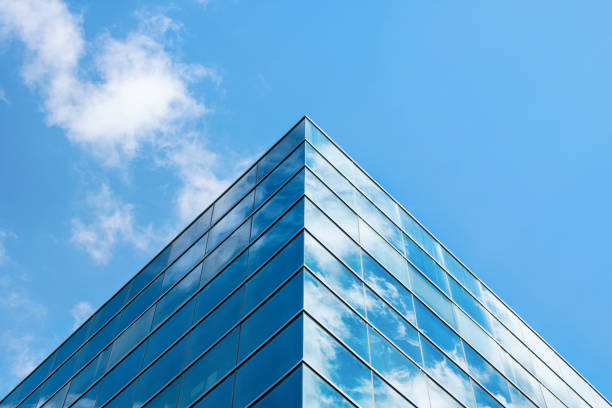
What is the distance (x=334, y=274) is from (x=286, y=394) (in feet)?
14.4

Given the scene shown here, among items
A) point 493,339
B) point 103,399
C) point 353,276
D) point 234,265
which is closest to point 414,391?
point 353,276

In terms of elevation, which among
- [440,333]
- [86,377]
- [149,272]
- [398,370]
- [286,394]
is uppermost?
[149,272]

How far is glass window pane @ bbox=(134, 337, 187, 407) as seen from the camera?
1616cm

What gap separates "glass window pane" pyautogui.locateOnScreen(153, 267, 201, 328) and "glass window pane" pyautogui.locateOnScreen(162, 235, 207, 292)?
454mm

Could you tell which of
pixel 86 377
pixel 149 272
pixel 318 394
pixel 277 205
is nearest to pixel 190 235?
pixel 149 272

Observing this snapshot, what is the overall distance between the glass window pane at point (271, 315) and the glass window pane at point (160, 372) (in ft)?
9.01

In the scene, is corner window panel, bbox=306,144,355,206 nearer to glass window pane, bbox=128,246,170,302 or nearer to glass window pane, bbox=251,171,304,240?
glass window pane, bbox=251,171,304,240

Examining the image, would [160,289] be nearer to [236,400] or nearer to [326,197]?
[326,197]

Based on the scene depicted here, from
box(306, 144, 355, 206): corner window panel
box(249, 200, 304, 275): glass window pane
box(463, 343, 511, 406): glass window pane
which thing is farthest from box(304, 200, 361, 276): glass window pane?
box(463, 343, 511, 406): glass window pane

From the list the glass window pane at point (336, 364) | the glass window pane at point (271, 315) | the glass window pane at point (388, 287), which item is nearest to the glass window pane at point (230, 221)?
the glass window pane at point (388, 287)

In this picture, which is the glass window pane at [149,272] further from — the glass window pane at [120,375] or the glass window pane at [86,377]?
the glass window pane at [120,375]

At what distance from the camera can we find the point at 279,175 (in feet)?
63.9

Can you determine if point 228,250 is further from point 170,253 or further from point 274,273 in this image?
point 170,253

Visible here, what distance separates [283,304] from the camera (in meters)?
14.2
